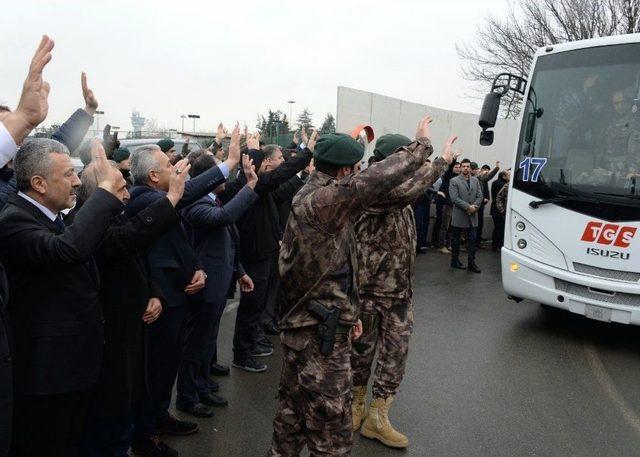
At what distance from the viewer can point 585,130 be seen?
18.9 ft

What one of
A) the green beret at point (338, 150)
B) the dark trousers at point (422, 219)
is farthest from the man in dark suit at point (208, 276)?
the dark trousers at point (422, 219)

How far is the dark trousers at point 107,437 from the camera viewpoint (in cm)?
279

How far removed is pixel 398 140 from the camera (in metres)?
3.67

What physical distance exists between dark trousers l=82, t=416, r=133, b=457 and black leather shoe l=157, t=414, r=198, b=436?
2.51 ft

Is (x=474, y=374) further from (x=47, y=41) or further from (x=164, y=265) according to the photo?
(x=47, y=41)

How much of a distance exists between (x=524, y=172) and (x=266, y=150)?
9.73 feet

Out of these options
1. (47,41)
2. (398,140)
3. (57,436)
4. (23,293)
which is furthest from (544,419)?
(47,41)

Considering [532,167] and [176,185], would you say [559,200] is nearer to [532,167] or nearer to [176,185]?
[532,167]

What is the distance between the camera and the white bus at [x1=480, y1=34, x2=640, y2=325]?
538 centimetres

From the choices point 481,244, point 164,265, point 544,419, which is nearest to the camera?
point 164,265

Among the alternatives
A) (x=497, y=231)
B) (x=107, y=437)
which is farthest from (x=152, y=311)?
(x=497, y=231)

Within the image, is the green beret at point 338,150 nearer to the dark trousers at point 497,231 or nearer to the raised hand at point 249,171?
the raised hand at point 249,171

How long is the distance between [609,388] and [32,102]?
4837mm

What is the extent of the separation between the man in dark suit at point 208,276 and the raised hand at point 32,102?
172 cm
